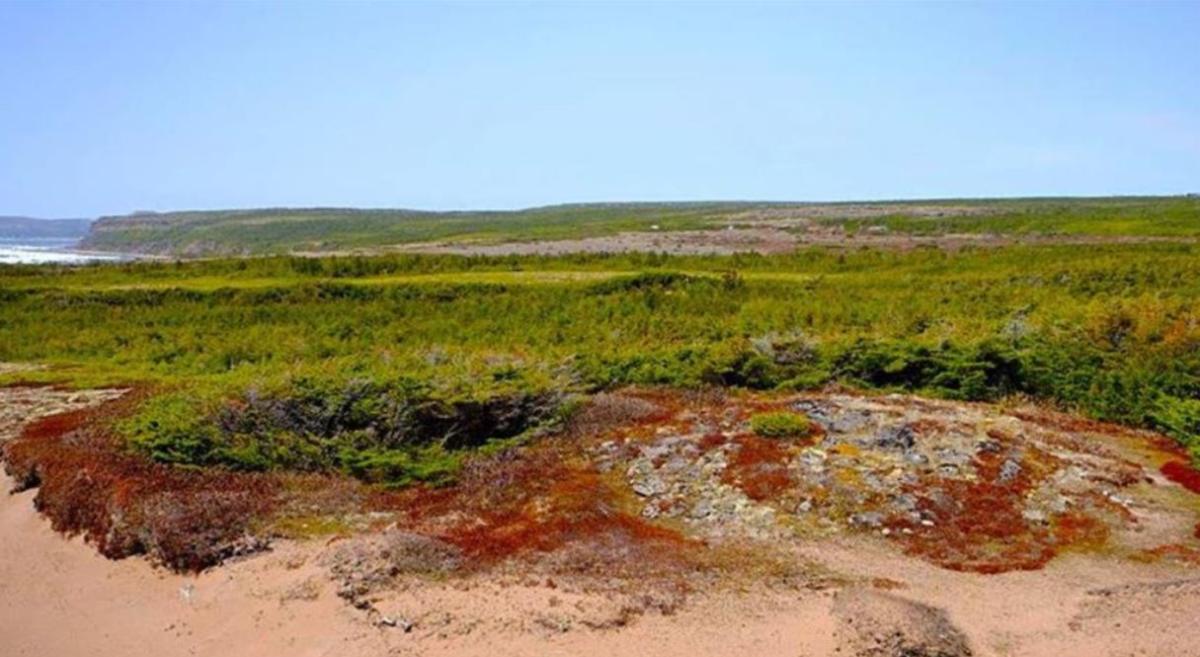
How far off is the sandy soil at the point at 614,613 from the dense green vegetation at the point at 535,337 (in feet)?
14.0

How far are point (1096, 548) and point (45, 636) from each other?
1374cm

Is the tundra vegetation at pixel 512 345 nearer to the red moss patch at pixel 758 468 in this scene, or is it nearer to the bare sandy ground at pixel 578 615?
the red moss patch at pixel 758 468

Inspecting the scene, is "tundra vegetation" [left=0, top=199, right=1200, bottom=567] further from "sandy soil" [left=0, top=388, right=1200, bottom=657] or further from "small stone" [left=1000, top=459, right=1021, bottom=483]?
"small stone" [left=1000, top=459, right=1021, bottom=483]

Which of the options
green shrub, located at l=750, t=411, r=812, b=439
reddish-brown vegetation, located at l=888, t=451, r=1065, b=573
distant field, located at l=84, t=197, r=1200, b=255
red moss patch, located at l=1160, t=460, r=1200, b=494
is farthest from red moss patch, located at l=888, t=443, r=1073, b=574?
distant field, located at l=84, t=197, r=1200, b=255

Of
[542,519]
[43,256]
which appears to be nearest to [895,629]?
[542,519]

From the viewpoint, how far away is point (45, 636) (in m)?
11.8

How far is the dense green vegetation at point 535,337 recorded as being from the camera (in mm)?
18438

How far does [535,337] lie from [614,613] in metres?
23.6

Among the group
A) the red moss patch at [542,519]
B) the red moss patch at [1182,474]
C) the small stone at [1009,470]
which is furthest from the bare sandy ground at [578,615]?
the red moss patch at [1182,474]

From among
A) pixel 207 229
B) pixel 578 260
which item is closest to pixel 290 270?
pixel 578 260

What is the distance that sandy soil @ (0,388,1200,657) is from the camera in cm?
1035

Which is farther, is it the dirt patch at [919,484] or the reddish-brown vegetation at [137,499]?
the dirt patch at [919,484]

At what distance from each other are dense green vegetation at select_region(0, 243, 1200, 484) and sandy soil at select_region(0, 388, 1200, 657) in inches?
168

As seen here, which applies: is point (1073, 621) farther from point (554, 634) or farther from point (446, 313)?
point (446, 313)
